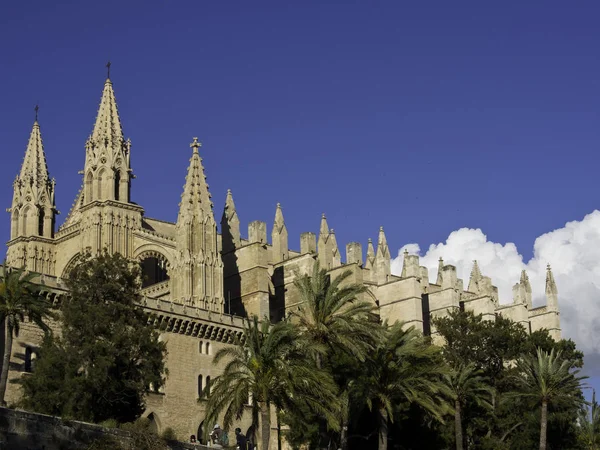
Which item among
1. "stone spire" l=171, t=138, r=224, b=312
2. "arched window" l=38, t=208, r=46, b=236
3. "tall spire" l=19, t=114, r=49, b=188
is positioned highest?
"tall spire" l=19, t=114, r=49, b=188

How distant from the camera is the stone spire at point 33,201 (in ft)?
234

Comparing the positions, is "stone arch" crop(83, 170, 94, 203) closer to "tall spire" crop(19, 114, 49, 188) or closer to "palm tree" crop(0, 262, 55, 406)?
"tall spire" crop(19, 114, 49, 188)

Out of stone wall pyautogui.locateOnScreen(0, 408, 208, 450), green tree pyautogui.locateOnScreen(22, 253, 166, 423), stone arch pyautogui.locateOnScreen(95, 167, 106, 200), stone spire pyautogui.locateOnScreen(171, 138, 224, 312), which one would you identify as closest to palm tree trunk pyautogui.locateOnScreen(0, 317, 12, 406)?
green tree pyautogui.locateOnScreen(22, 253, 166, 423)

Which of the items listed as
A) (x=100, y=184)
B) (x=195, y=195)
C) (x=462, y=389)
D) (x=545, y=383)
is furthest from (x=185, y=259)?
(x=545, y=383)

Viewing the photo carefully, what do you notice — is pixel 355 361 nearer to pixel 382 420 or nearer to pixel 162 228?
pixel 382 420

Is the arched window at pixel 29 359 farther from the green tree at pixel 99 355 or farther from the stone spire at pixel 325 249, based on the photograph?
the stone spire at pixel 325 249

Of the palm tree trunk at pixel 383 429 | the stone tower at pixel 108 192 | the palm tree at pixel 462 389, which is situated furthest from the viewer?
the stone tower at pixel 108 192

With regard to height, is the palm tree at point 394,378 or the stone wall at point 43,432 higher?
the palm tree at point 394,378

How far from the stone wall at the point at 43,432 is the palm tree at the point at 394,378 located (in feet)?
61.6

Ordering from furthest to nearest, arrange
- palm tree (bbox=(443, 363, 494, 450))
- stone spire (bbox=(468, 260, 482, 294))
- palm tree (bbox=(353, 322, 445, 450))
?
stone spire (bbox=(468, 260, 482, 294)) → palm tree (bbox=(443, 363, 494, 450)) → palm tree (bbox=(353, 322, 445, 450))

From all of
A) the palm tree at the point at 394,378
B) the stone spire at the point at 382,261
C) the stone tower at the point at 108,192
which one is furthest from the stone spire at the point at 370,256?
the palm tree at the point at 394,378

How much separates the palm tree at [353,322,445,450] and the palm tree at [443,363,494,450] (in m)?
3.34

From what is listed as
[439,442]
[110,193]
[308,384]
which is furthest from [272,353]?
[110,193]

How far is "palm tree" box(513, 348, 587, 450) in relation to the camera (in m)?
59.8
